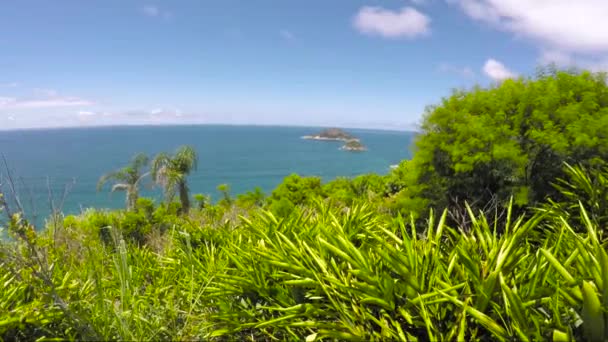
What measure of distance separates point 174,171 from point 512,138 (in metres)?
19.7

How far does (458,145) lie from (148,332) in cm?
1083

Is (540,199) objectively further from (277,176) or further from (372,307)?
(277,176)

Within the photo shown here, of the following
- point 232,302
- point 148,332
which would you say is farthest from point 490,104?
point 148,332

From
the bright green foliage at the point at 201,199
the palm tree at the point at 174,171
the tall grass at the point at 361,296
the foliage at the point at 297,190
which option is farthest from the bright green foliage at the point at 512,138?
the palm tree at the point at 174,171

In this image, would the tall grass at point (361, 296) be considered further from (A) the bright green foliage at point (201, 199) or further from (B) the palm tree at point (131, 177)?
(B) the palm tree at point (131, 177)

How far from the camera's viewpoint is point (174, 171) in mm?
22984

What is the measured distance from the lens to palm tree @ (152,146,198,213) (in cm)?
2278

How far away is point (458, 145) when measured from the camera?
37.3 feet

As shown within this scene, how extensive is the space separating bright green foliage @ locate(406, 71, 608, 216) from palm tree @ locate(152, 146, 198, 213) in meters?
16.5

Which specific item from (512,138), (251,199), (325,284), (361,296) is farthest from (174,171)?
(361,296)

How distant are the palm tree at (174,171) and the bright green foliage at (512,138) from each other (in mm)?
16460

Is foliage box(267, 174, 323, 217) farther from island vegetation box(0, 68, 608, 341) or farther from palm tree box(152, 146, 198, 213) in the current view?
island vegetation box(0, 68, 608, 341)

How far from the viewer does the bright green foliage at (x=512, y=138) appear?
10539 mm

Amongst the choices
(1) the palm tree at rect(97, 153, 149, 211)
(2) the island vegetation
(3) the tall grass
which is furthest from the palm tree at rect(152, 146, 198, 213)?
(3) the tall grass
